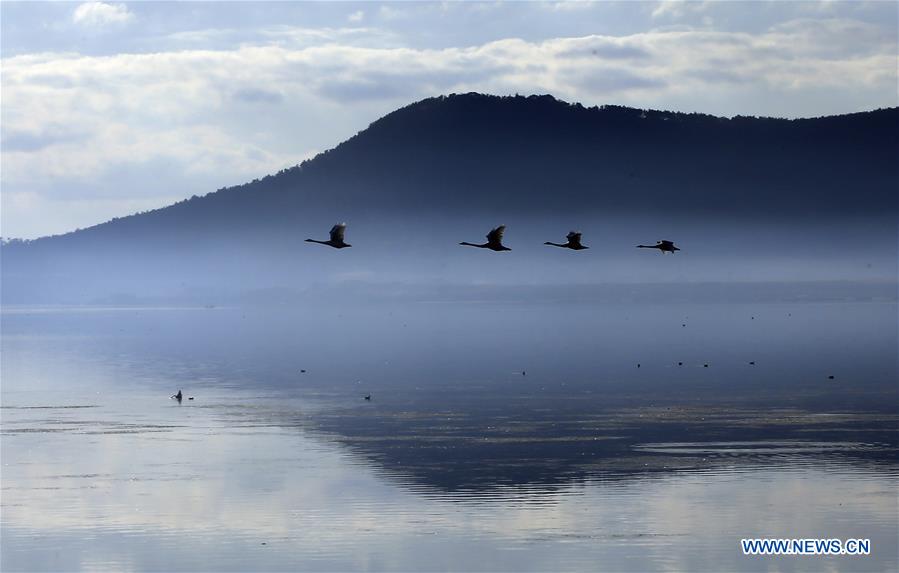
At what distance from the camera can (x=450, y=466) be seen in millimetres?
50250

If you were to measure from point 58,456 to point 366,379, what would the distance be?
36.0m

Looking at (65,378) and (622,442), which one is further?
(65,378)

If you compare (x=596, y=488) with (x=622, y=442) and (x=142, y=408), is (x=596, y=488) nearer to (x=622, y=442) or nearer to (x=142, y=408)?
(x=622, y=442)

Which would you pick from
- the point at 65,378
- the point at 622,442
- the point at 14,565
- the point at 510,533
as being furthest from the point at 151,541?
the point at 65,378

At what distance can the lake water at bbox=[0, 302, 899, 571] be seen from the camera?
38656 millimetres

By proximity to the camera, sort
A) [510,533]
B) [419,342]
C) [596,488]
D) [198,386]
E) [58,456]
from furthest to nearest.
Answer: [419,342] → [198,386] → [58,456] → [596,488] → [510,533]

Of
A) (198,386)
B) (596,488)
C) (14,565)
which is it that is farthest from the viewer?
(198,386)

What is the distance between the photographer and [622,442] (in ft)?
184

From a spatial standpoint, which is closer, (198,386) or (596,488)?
(596,488)

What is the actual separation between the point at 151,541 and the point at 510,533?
902 centimetres

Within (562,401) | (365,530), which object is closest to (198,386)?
(562,401)

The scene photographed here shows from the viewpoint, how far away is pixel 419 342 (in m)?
139

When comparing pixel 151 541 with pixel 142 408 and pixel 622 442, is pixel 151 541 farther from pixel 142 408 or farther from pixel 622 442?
pixel 142 408

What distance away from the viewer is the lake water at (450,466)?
38656 mm
